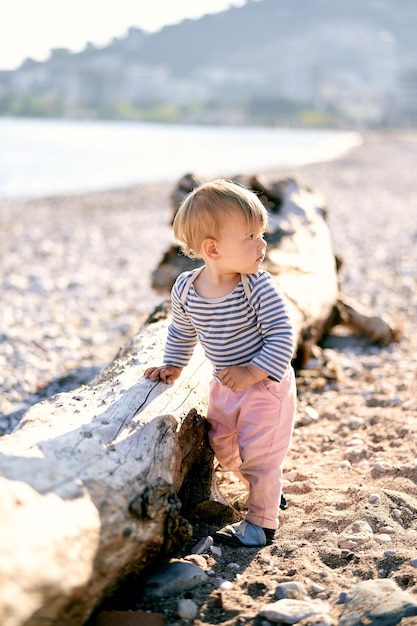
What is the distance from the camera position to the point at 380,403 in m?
5.06

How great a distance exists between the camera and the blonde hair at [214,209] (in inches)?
119

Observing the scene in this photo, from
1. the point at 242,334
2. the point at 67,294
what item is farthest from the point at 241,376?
the point at 67,294

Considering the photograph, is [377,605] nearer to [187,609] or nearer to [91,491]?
[187,609]

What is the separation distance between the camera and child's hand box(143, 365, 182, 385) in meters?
3.49

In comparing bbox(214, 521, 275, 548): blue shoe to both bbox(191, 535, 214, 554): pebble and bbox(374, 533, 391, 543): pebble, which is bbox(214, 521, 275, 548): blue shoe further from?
bbox(374, 533, 391, 543): pebble

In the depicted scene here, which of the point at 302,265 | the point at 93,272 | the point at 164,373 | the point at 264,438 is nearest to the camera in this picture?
the point at 264,438

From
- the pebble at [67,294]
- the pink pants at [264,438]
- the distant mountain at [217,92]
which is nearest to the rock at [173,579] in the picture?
the pink pants at [264,438]

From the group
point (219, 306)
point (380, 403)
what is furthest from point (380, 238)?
point (219, 306)

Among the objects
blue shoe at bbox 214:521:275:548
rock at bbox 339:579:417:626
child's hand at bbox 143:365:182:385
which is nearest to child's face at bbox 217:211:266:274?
child's hand at bbox 143:365:182:385

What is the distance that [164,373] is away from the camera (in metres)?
3.49

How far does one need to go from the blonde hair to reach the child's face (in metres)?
0.02

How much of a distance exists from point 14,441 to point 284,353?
115 cm

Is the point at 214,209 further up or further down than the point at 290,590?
further up

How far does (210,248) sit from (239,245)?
126 millimetres
